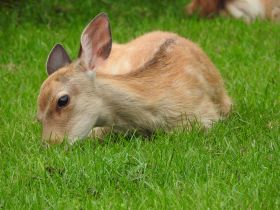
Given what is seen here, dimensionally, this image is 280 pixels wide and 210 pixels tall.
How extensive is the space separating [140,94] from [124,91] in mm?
141

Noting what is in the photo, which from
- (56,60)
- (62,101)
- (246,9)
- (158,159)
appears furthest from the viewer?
(246,9)

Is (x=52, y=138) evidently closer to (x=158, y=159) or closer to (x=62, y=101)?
(x=62, y=101)

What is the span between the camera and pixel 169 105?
695 centimetres

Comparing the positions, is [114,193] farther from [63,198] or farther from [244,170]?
[244,170]

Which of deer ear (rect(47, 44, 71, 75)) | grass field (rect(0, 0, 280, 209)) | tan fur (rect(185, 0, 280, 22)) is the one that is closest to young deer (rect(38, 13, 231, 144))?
deer ear (rect(47, 44, 71, 75))

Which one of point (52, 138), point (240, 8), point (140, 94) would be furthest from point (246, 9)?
point (52, 138)

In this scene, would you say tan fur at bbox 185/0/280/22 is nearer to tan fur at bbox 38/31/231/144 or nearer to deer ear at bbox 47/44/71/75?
tan fur at bbox 38/31/231/144

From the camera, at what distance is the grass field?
5352mm

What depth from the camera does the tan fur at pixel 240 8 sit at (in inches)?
485

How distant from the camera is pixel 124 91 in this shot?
22.5 feet

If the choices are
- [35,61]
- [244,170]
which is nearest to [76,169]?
[244,170]

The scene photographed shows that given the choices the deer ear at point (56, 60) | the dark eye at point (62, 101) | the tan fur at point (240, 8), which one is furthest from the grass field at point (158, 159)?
the tan fur at point (240, 8)

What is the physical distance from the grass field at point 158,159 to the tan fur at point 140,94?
0.50 ft

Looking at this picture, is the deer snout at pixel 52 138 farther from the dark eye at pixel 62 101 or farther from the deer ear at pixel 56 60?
the deer ear at pixel 56 60
